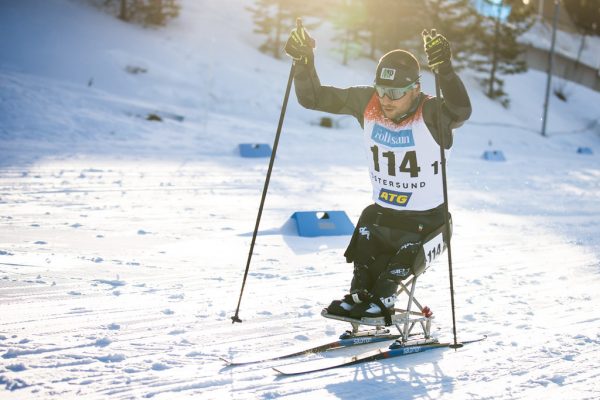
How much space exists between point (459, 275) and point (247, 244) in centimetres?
224

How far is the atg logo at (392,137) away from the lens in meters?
3.92

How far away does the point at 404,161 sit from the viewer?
3.96 meters

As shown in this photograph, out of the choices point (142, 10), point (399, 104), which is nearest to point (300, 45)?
point (399, 104)

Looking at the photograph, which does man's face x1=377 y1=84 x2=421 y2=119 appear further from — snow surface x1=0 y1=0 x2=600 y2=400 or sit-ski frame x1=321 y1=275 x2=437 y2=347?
snow surface x1=0 y1=0 x2=600 y2=400

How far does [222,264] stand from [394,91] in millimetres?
2799

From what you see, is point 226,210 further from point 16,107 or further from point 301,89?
point 16,107

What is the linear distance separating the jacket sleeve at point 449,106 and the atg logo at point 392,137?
0.45ft

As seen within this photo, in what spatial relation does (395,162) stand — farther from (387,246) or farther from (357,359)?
(357,359)

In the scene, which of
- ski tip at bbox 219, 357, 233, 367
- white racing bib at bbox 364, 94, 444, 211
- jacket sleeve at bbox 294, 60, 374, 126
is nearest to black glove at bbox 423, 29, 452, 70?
white racing bib at bbox 364, 94, 444, 211

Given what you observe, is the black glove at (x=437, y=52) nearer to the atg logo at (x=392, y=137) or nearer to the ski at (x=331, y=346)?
the atg logo at (x=392, y=137)

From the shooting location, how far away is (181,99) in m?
22.3

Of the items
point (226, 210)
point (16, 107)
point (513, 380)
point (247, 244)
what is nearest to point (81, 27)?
point (16, 107)

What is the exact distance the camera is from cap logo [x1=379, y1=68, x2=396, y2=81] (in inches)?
150

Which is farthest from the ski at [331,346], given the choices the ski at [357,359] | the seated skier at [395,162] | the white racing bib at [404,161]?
the white racing bib at [404,161]
